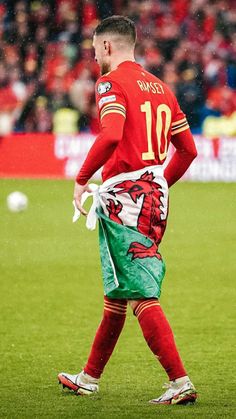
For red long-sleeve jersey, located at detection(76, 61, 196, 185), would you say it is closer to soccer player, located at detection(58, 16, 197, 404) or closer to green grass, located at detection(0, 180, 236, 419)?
soccer player, located at detection(58, 16, 197, 404)

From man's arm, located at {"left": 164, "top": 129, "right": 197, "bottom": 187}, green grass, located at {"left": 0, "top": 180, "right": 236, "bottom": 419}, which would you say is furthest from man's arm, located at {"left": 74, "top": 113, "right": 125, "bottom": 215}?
green grass, located at {"left": 0, "top": 180, "right": 236, "bottom": 419}

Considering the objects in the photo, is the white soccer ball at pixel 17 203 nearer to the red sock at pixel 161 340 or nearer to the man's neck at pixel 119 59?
the man's neck at pixel 119 59

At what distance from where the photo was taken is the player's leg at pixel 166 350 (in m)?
5.11

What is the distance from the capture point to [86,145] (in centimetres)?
2022

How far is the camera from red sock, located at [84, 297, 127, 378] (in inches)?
210

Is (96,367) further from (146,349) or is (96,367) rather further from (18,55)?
(18,55)

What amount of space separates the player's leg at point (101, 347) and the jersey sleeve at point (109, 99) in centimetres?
94

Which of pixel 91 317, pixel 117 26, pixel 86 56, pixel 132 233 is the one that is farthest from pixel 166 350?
pixel 86 56

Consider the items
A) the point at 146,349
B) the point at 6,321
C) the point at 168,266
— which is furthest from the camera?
the point at 168,266

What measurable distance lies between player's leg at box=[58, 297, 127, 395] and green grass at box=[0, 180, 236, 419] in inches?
3.1

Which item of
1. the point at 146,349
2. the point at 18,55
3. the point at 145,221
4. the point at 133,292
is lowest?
the point at 146,349

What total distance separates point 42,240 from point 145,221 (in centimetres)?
777

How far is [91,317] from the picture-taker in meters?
8.27

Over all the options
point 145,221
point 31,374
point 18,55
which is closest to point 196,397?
point 145,221
